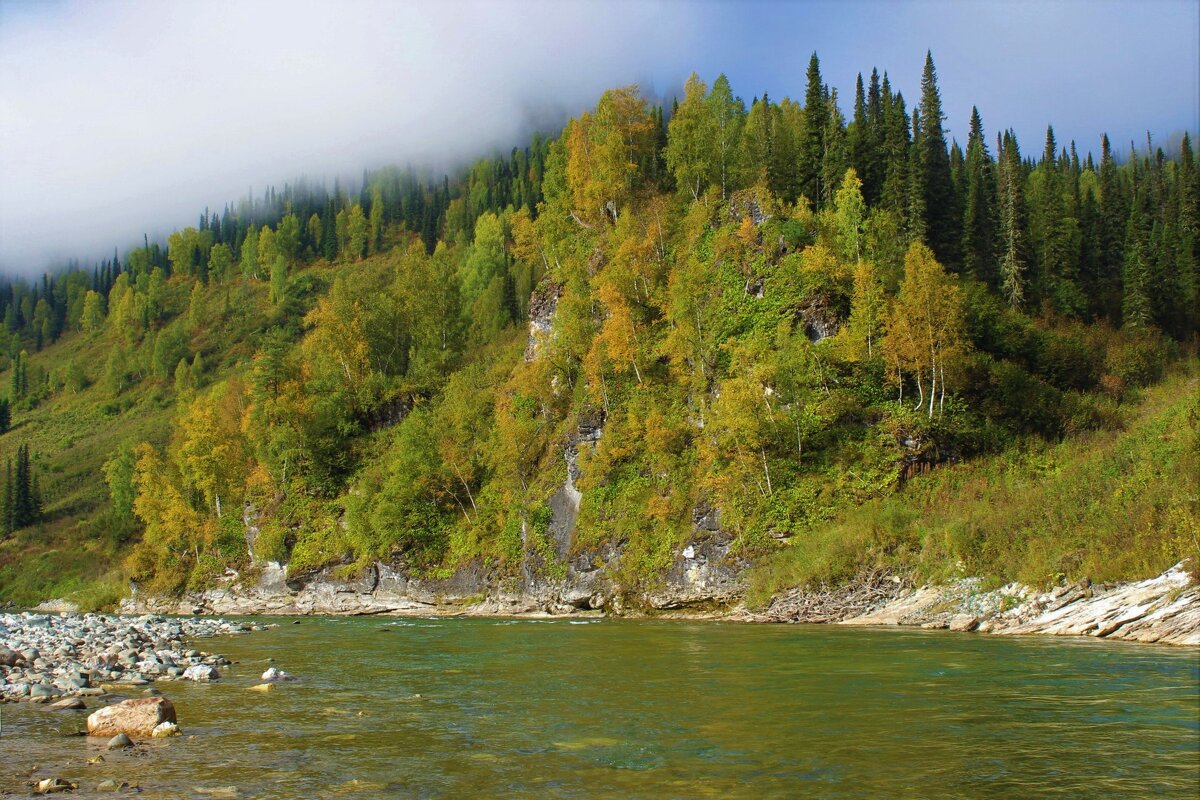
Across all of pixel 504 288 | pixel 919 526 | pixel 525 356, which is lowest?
pixel 919 526

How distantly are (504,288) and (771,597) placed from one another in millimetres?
68217

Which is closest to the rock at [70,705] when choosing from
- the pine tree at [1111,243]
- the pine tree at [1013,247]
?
the pine tree at [1013,247]

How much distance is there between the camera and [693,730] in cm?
1319

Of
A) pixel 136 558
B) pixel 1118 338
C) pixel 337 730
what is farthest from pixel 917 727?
pixel 136 558

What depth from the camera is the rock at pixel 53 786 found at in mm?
9672

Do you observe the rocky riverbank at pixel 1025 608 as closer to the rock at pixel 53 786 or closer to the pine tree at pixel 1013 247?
the rock at pixel 53 786

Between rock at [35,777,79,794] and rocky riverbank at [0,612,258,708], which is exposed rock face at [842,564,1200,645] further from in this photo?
rocky riverbank at [0,612,258,708]

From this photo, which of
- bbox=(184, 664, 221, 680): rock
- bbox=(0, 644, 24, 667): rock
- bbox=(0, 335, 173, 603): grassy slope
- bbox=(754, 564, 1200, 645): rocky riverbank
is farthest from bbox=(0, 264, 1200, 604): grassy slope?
bbox=(0, 335, 173, 603): grassy slope

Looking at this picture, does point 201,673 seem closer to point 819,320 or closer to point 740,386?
point 740,386

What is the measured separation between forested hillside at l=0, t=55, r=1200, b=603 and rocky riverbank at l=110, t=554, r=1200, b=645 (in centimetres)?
122

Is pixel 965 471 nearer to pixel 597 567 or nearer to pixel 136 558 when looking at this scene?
pixel 597 567

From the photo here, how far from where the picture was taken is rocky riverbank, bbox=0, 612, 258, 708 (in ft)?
59.0

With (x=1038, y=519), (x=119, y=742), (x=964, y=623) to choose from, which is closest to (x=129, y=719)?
(x=119, y=742)

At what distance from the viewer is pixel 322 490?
7219 cm
